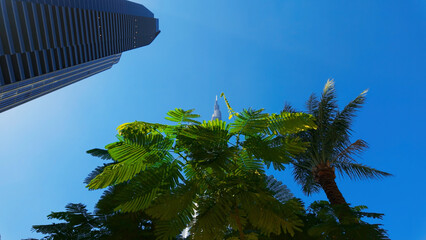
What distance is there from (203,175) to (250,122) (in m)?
0.99

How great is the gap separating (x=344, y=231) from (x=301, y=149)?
1.46 meters

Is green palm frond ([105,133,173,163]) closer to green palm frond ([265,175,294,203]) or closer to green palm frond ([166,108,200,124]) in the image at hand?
green palm frond ([166,108,200,124])

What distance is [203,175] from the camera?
3551mm

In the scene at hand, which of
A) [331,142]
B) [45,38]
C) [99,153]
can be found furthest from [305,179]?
[45,38]

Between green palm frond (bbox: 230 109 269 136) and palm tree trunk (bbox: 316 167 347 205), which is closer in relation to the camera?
green palm frond (bbox: 230 109 269 136)

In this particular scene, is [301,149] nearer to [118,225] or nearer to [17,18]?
[118,225]

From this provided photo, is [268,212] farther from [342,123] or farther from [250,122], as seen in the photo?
[342,123]

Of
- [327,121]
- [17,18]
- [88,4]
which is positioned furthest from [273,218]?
[88,4]

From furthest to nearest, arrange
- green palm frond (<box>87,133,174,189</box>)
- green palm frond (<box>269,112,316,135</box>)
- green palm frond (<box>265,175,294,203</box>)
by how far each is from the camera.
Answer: green palm frond (<box>269,112,316,135</box>), green palm frond (<box>265,175,294,203</box>), green palm frond (<box>87,133,174,189</box>)

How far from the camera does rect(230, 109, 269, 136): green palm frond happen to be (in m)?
3.46

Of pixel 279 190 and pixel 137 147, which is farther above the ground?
pixel 137 147

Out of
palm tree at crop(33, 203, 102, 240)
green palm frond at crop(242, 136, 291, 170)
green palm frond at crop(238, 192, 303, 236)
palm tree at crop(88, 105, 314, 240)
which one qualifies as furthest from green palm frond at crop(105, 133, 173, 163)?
palm tree at crop(33, 203, 102, 240)

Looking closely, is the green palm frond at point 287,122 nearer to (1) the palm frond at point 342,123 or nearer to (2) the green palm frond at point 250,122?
(2) the green palm frond at point 250,122

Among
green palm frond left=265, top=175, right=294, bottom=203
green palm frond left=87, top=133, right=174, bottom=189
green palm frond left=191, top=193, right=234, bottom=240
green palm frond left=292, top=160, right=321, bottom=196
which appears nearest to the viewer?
green palm frond left=191, top=193, right=234, bottom=240
